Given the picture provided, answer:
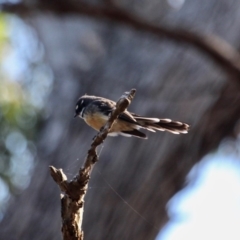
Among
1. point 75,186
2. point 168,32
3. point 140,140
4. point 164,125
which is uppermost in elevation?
point 140,140

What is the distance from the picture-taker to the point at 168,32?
3.45m

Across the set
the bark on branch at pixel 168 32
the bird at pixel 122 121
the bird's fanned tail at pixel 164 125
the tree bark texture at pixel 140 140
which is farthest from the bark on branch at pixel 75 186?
the tree bark texture at pixel 140 140

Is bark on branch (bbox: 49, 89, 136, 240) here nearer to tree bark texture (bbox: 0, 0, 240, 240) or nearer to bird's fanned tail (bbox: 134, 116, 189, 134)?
bird's fanned tail (bbox: 134, 116, 189, 134)

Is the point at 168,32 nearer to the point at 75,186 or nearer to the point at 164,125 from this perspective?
the point at 164,125

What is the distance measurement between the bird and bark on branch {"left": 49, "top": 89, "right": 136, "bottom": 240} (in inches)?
26.5

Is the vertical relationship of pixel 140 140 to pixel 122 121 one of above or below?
above

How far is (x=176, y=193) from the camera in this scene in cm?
441

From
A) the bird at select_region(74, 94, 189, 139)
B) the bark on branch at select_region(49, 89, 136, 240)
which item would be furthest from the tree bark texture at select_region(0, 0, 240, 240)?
the bark on branch at select_region(49, 89, 136, 240)

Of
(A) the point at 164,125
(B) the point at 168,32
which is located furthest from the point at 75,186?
(B) the point at 168,32

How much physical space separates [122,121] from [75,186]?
3.64 ft

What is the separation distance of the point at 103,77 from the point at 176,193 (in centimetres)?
123

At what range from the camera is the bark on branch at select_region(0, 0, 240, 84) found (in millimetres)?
3338

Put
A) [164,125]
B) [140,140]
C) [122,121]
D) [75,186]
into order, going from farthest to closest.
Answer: [140,140], [122,121], [164,125], [75,186]

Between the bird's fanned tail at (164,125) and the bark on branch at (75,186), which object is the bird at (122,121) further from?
the bark on branch at (75,186)
